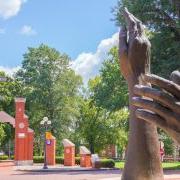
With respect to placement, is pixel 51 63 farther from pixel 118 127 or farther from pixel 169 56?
pixel 169 56

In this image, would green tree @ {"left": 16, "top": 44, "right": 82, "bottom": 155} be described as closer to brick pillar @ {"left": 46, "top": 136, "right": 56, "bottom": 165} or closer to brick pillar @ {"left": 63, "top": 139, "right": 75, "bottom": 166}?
brick pillar @ {"left": 46, "top": 136, "right": 56, "bottom": 165}

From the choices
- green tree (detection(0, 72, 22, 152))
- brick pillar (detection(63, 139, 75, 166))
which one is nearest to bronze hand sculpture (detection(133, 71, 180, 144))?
brick pillar (detection(63, 139, 75, 166))

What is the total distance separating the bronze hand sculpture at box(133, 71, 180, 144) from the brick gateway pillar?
41195 mm

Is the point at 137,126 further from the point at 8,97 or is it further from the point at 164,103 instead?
the point at 8,97

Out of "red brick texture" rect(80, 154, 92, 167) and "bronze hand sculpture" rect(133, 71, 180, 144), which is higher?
"bronze hand sculpture" rect(133, 71, 180, 144)

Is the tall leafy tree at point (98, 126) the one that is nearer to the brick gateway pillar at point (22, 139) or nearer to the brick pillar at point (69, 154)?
the brick pillar at point (69, 154)

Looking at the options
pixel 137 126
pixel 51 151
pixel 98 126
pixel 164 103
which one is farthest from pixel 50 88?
pixel 164 103

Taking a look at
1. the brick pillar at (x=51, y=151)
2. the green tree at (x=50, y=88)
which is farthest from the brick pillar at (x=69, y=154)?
the green tree at (x=50, y=88)

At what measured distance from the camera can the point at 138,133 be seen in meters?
14.2

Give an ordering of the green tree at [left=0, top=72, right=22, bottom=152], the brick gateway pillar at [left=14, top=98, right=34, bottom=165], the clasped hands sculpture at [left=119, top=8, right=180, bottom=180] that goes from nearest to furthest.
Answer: the clasped hands sculpture at [left=119, top=8, right=180, bottom=180], the brick gateway pillar at [left=14, top=98, right=34, bottom=165], the green tree at [left=0, top=72, right=22, bottom=152]

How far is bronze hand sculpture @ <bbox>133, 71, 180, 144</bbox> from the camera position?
3.37m

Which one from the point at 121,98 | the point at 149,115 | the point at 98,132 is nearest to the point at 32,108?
the point at 98,132

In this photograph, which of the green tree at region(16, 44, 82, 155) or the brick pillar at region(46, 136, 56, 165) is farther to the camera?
the green tree at region(16, 44, 82, 155)

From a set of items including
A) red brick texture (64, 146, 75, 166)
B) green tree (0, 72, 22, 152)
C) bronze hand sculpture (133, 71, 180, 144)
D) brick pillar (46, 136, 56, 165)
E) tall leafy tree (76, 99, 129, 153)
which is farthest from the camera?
green tree (0, 72, 22, 152)
